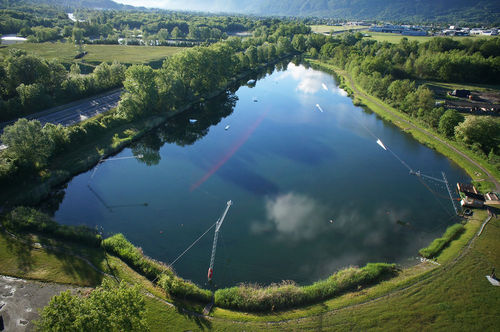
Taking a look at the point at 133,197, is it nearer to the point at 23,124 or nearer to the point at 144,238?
the point at 144,238

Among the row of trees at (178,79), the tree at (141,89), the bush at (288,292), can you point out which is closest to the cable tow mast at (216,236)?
the bush at (288,292)

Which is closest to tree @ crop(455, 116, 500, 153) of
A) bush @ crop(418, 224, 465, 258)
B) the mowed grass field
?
bush @ crop(418, 224, 465, 258)

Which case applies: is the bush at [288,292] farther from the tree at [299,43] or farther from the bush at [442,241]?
the tree at [299,43]

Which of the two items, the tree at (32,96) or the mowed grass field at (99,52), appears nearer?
the tree at (32,96)

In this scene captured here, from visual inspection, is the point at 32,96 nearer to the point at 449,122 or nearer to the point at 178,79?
the point at 178,79

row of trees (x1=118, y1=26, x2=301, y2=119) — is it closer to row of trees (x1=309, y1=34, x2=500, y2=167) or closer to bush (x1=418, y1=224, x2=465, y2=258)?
row of trees (x1=309, y1=34, x2=500, y2=167)

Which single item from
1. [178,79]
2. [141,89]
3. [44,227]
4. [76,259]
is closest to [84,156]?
[44,227]
